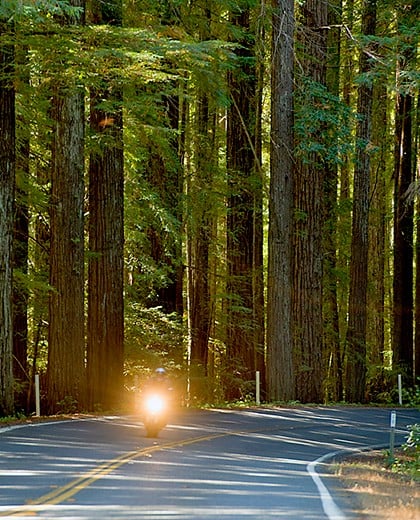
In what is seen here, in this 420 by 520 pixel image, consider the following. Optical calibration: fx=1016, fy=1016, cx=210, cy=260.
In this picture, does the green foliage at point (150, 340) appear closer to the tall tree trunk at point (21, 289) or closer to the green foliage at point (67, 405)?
the tall tree trunk at point (21, 289)

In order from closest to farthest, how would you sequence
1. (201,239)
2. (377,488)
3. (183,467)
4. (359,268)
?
1. (377,488)
2. (183,467)
3. (359,268)
4. (201,239)

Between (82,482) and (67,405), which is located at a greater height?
(82,482)

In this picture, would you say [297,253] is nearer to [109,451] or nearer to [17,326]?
[17,326]

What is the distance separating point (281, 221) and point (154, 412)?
436 inches

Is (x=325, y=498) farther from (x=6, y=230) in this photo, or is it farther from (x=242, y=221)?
(x=242, y=221)

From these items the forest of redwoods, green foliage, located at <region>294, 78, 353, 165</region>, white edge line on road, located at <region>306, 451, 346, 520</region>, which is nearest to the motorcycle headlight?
the forest of redwoods

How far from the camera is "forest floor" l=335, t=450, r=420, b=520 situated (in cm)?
1116

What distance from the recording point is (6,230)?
895 inches

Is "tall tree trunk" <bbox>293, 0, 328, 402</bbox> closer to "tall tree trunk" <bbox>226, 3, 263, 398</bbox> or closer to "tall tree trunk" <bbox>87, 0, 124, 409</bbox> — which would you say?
"tall tree trunk" <bbox>226, 3, 263, 398</bbox>

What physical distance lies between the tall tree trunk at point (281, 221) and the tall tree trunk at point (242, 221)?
4.59 m

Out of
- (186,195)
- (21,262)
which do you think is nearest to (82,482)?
(21,262)

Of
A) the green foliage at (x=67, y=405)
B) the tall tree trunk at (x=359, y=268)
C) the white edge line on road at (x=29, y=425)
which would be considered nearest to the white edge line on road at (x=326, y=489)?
the white edge line on road at (x=29, y=425)

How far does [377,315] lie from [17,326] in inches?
864

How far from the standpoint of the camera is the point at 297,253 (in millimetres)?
30688
